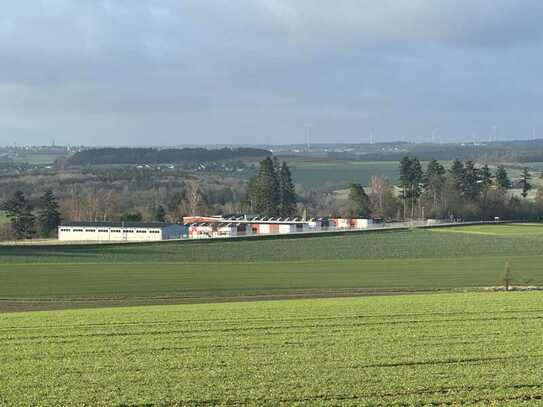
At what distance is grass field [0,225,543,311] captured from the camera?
129 feet

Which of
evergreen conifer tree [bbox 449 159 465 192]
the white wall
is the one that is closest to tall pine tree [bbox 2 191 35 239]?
the white wall

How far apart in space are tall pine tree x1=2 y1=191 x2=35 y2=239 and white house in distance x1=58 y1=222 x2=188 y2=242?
15.2ft

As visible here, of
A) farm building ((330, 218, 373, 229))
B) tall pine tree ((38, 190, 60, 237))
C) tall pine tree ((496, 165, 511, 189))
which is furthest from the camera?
tall pine tree ((496, 165, 511, 189))

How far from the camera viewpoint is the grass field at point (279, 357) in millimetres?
13414

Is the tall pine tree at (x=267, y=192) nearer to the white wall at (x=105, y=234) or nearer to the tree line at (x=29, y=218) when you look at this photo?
the tree line at (x=29, y=218)

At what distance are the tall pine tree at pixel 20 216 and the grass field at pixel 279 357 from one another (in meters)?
65.5

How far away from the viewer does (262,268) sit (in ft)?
176

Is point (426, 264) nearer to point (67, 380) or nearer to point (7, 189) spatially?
point (67, 380)

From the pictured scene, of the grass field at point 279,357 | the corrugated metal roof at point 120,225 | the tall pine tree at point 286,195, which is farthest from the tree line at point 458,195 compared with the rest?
the grass field at point 279,357

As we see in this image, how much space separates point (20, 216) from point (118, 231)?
11924mm

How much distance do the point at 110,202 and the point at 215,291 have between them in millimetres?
79604

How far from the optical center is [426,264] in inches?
2211

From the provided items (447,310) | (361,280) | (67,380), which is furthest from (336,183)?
(67,380)

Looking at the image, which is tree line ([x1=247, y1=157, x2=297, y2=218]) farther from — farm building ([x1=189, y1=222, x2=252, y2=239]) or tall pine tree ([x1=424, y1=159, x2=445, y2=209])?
farm building ([x1=189, y1=222, x2=252, y2=239])
